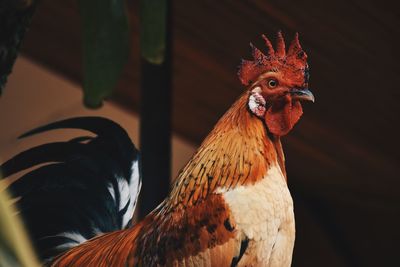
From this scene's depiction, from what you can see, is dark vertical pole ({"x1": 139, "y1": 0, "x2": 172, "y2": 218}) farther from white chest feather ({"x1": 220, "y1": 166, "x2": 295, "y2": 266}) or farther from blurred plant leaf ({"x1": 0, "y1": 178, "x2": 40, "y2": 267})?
blurred plant leaf ({"x1": 0, "y1": 178, "x2": 40, "y2": 267})

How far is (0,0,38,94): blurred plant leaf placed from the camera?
1230mm

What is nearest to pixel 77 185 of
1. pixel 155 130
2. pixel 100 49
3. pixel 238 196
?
pixel 100 49

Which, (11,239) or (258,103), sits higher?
(258,103)

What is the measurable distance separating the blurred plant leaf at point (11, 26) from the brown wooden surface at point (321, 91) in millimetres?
1328

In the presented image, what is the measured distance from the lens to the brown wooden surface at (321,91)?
261 cm

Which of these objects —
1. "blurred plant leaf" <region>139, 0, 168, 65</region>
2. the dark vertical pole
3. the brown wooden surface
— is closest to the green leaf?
"blurred plant leaf" <region>139, 0, 168, 65</region>

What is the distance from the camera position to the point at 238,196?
120 centimetres

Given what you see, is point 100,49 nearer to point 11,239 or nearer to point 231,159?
point 231,159

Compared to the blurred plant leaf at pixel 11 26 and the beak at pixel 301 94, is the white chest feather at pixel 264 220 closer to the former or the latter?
the beak at pixel 301 94

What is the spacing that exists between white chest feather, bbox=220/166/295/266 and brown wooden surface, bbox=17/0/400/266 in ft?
4.43

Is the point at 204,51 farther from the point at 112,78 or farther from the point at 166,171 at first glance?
the point at 112,78

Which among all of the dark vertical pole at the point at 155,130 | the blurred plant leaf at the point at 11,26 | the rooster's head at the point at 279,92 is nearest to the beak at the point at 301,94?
the rooster's head at the point at 279,92

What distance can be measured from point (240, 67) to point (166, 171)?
0.82 metres

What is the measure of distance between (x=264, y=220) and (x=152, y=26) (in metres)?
0.42
